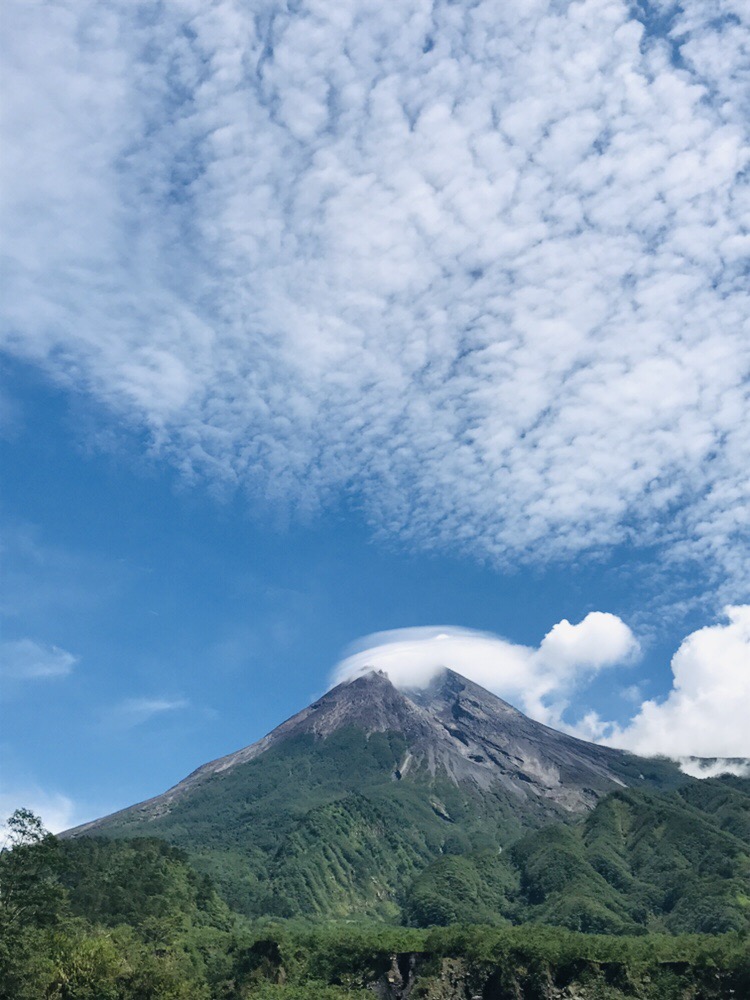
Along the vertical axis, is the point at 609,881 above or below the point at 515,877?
below

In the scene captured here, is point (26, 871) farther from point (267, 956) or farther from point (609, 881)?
point (609, 881)

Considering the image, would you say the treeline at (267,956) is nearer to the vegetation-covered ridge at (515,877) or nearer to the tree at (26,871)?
the tree at (26,871)

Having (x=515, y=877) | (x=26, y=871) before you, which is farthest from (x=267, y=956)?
(x=515, y=877)

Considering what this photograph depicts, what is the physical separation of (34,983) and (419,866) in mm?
165928

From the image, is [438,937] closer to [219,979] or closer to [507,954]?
[507,954]

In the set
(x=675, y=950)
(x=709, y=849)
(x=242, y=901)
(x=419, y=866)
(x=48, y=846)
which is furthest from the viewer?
(x=419, y=866)

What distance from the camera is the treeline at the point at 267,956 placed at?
52.1m

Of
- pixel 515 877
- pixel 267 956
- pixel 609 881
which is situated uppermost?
pixel 515 877

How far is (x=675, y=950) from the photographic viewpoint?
231ft

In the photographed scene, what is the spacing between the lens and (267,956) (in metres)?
79.9

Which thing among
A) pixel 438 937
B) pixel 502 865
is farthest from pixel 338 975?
pixel 502 865

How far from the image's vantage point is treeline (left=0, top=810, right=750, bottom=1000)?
52.1 meters

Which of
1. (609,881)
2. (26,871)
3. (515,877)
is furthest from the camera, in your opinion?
(515,877)

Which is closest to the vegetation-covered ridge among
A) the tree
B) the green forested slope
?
the green forested slope
